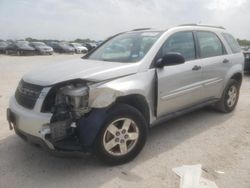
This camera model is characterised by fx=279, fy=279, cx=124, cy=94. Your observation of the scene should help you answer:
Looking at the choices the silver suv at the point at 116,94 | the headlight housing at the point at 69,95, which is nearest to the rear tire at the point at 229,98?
the silver suv at the point at 116,94

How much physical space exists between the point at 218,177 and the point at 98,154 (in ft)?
4.81

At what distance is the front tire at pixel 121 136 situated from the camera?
3395 mm

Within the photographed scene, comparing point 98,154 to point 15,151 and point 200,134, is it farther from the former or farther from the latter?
point 200,134

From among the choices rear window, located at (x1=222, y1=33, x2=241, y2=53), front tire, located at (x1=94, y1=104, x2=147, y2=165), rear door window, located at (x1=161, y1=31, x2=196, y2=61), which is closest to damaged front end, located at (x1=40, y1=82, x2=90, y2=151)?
front tire, located at (x1=94, y1=104, x2=147, y2=165)

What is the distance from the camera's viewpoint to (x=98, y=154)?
3.41 meters

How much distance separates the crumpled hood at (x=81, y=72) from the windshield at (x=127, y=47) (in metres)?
0.32

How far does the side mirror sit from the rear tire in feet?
6.66

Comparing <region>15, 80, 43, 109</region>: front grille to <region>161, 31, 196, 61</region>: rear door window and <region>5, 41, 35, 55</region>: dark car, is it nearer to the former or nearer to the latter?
<region>161, 31, 196, 61</region>: rear door window

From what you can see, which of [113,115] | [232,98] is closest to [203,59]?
[232,98]

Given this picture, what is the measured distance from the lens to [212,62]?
5016 millimetres

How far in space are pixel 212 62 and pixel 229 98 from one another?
3.82ft

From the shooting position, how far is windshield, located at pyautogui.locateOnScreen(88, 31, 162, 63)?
13.6 feet

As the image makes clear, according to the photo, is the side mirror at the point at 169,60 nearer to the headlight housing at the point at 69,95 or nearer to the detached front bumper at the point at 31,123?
the headlight housing at the point at 69,95

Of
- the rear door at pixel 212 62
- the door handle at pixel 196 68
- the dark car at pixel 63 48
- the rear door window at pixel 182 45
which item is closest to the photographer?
the rear door window at pixel 182 45
